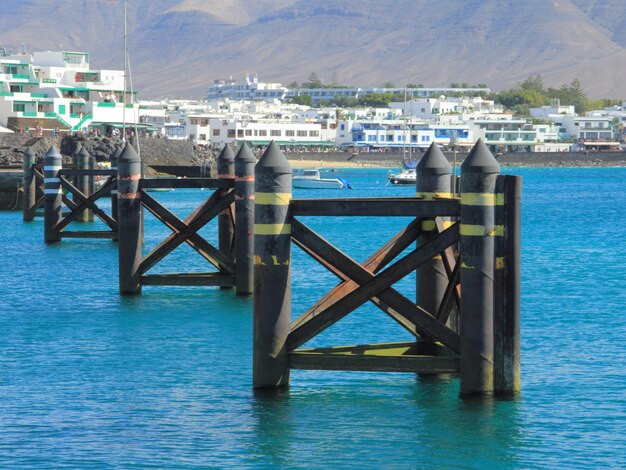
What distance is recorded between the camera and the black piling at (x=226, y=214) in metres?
30.6

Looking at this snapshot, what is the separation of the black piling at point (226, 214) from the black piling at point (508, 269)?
13.4m

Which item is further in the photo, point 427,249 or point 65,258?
point 65,258

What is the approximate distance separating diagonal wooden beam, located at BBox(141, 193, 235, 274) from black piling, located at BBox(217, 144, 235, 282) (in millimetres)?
686

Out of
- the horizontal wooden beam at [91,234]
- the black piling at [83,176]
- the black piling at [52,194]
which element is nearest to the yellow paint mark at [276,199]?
the horizontal wooden beam at [91,234]

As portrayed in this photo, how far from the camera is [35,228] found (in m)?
59.3

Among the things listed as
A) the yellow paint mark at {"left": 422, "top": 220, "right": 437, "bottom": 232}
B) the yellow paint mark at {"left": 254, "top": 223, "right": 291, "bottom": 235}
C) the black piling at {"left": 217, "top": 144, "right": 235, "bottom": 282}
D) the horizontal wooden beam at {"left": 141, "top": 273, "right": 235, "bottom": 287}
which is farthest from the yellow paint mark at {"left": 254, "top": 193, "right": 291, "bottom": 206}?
the horizontal wooden beam at {"left": 141, "top": 273, "right": 235, "bottom": 287}

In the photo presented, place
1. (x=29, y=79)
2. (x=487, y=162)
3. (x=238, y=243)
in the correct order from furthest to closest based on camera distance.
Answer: (x=29, y=79) → (x=238, y=243) → (x=487, y=162)

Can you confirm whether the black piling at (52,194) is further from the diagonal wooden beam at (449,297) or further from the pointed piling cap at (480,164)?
the pointed piling cap at (480,164)

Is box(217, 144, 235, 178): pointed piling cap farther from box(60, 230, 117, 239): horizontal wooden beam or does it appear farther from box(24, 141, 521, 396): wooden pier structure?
box(60, 230, 117, 239): horizontal wooden beam

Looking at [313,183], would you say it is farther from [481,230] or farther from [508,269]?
[481,230]

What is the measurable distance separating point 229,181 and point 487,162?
1307cm

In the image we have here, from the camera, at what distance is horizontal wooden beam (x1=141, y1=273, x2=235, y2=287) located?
101ft

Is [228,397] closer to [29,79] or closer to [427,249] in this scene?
[427,249]

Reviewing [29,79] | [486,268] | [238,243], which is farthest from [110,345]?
[29,79]
